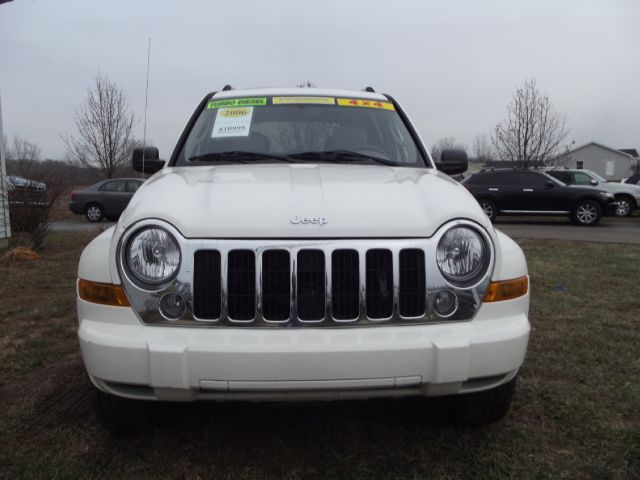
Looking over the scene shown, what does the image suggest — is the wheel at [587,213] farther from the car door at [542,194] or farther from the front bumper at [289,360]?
the front bumper at [289,360]

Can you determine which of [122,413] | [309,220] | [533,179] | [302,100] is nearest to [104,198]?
[533,179]

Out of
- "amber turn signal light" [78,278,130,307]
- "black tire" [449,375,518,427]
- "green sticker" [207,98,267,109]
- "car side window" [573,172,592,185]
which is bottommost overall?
"black tire" [449,375,518,427]

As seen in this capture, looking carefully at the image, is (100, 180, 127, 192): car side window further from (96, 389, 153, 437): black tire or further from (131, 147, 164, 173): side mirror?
(96, 389, 153, 437): black tire

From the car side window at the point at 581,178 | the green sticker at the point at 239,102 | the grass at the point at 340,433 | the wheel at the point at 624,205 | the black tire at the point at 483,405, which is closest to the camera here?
the grass at the point at 340,433

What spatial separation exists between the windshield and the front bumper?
1.40 meters

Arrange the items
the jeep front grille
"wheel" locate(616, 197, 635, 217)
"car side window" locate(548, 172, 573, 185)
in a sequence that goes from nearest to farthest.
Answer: the jeep front grille → "car side window" locate(548, 172, 573, 185) → "wheel" locate(616, 197, 635, 217)

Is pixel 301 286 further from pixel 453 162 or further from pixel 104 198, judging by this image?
pixel 104 198

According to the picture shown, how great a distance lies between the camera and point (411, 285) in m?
2.10

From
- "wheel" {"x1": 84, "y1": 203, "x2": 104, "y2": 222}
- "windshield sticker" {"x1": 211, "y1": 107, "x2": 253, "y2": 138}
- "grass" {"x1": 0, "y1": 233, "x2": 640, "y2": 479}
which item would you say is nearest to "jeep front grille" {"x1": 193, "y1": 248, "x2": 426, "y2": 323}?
"grass" {"x1": 0, "y1": 233, "x2": 640, "y2": 479}

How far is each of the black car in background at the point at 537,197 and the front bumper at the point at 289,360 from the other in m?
14.3

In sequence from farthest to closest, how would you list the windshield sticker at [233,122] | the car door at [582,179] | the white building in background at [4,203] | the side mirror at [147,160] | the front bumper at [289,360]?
the car door at [582,179] → the white building in background at [4,203] → the side mirror at [147,160] → the windshield sticker at [233,122] → the front bumper at [289,360]

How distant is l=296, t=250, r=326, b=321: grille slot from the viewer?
2.08 metres

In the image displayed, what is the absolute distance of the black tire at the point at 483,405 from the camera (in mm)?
2418

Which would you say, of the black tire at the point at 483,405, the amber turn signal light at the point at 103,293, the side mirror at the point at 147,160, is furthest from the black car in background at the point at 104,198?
the black tire at the point at 483,405
